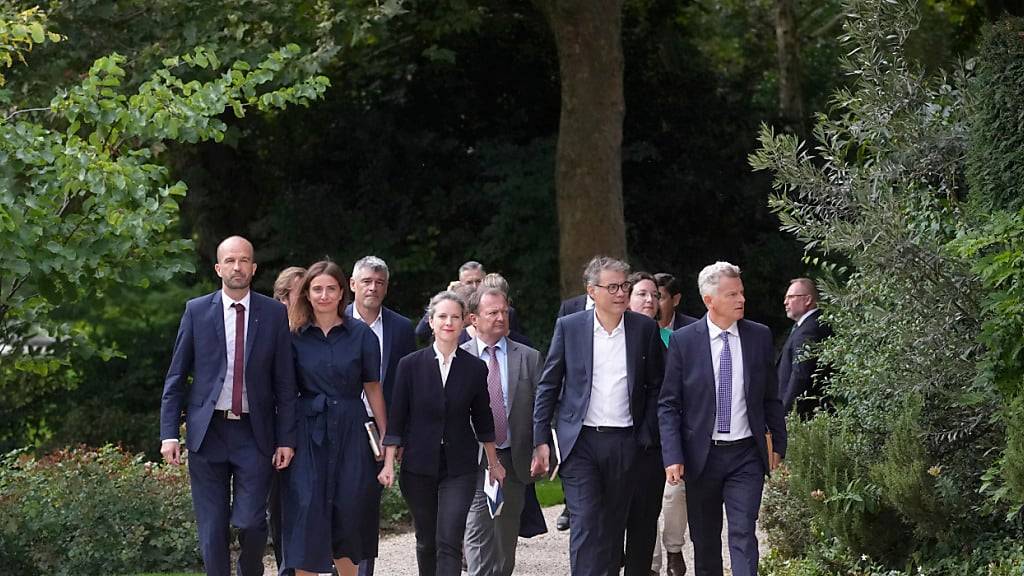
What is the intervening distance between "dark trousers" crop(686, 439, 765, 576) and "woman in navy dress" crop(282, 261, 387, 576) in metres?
1.91

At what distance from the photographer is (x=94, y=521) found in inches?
429

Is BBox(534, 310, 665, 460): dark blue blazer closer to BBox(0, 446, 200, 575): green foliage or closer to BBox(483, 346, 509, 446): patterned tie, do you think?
BBox(483, 346, 509, 446): patterned tie

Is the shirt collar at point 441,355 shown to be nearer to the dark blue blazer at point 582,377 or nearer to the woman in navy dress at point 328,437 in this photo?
the woman in navy dress at point 328,437

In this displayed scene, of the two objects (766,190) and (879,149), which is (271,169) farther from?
(879,149)

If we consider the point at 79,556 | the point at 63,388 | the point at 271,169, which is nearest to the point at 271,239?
the point at 271,169

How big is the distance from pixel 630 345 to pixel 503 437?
1049mm

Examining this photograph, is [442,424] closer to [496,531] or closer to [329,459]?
[329,459]

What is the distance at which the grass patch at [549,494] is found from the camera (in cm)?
Answer: 1411

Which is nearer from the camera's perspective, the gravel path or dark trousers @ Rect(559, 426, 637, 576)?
dark trousers @ Rect(559, 426, 637, 576)

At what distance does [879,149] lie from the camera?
9453 mm

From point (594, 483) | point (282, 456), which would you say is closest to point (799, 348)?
point (594, 483)

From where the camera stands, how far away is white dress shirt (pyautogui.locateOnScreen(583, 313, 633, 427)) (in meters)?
8.38

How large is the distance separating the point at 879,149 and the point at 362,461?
3.99 metres

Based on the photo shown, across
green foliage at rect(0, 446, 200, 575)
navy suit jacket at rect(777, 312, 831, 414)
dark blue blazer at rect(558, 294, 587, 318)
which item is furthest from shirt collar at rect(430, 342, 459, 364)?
navy suit jacket at rect(777, 312, 831, 414)
